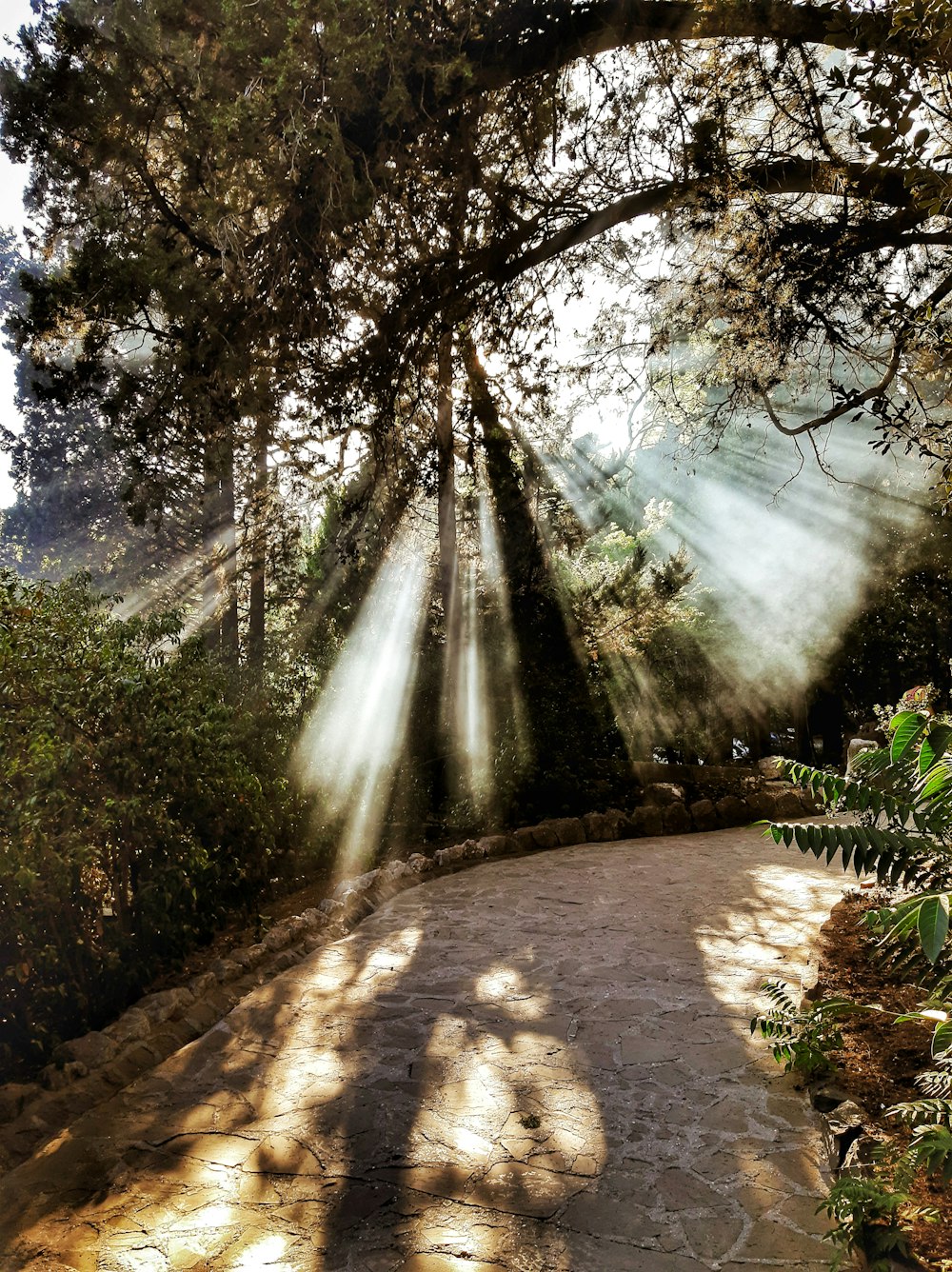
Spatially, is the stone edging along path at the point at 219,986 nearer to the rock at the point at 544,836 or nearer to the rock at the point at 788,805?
the rock at the point at 544,836

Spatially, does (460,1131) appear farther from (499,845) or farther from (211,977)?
(499,845)

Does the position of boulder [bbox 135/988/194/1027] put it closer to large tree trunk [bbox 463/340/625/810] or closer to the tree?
the tree

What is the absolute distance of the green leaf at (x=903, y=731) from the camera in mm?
2777

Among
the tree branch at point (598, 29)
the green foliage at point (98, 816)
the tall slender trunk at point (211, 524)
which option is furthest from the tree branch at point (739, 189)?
the green foliage at point (98, 816)

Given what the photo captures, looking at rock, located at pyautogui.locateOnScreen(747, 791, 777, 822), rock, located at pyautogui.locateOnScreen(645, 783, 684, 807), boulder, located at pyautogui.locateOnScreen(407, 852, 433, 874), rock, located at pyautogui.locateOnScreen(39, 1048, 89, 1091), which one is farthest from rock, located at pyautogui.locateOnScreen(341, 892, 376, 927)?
rock, located at pyautogui.locateOnScreen(747, 791, 777, 822)

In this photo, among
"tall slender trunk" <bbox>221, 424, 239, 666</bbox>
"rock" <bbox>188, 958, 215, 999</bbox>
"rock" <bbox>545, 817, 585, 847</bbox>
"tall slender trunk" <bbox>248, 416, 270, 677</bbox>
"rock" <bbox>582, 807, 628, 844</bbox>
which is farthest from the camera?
"rock" <bbox>582, 807, 628, 844</bbox>

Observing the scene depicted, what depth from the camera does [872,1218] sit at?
7.37 ft

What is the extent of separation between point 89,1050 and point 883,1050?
3.50 metres

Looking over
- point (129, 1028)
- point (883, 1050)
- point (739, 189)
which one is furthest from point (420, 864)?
point (739, 189)

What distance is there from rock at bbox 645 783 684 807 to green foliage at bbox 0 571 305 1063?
222 inches

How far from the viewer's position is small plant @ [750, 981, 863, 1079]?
3.21 m

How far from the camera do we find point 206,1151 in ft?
10.2

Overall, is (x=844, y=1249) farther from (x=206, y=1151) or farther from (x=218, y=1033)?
A: (x=218, y=1033)

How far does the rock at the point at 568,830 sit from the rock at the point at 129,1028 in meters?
5.52
